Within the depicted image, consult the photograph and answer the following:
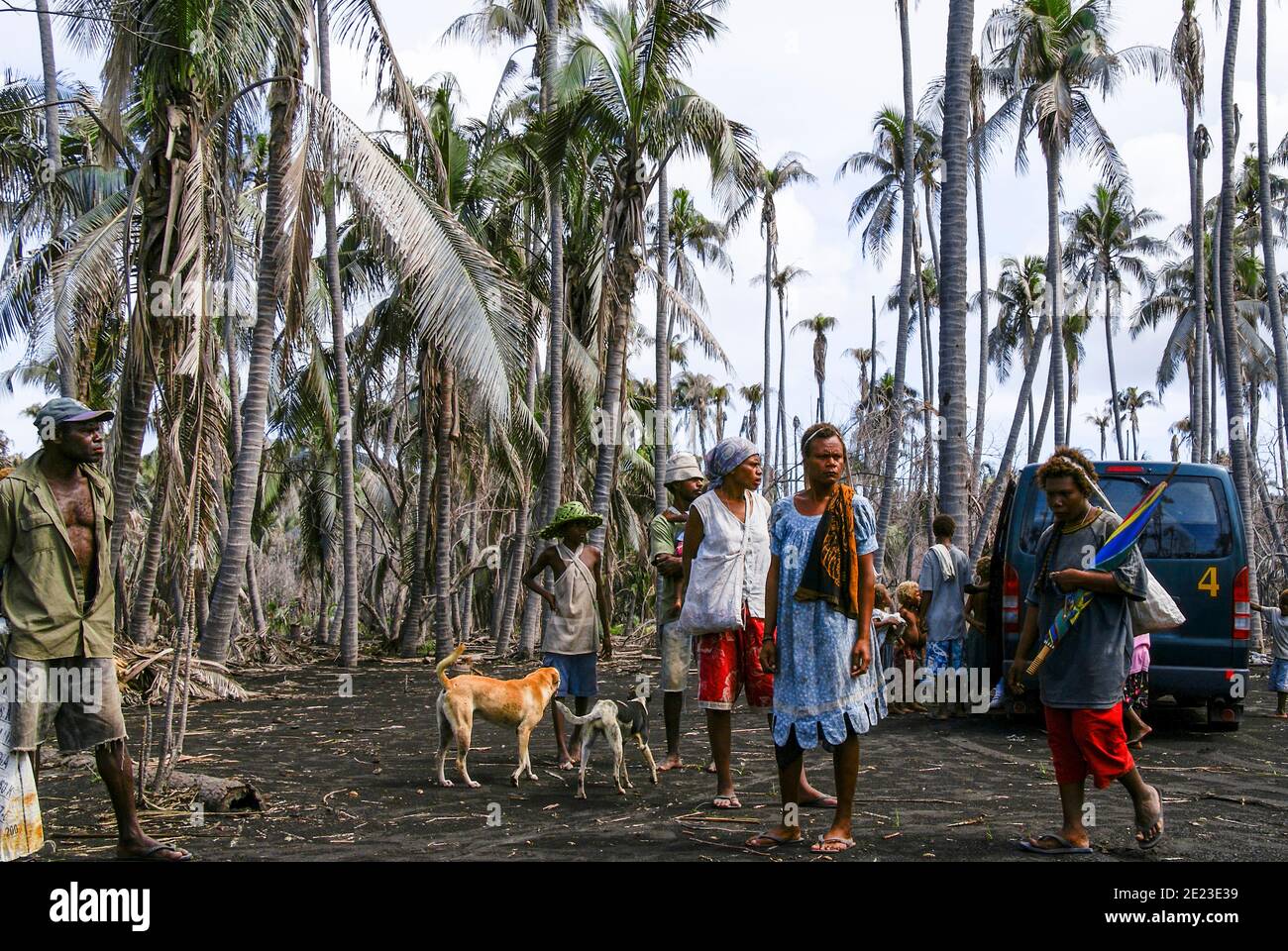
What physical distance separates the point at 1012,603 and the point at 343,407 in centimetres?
1280

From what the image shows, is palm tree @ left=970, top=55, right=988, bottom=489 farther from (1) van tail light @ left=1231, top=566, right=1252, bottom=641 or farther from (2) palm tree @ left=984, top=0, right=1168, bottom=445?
(1) van tail light @ left=1231, top=566, right=1252, bottom=641

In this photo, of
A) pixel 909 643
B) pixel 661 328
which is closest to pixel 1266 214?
pixel 661 328

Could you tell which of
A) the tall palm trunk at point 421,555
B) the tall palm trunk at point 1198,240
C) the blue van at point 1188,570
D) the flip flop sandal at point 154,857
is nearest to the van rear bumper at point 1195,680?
the blue van at point 1188,570

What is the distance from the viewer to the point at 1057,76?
2591 cm

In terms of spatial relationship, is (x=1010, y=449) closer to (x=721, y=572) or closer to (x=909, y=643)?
(x=909, y=643)

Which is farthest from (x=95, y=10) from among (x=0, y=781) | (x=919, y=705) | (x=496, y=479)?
(x=496, y=479)

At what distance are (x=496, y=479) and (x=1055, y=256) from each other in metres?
14.9

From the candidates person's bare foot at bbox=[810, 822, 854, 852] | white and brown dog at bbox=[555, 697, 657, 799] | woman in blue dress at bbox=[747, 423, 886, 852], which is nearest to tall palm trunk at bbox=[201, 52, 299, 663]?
white and brown dog at bbox=[555, 697, 657, 799]

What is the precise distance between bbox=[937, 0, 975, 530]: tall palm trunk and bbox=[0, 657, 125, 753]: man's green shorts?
337 inches

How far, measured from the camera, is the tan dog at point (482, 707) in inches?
286

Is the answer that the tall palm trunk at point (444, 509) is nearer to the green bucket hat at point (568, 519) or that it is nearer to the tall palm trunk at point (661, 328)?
the tall palm trunk at point (661, 328)

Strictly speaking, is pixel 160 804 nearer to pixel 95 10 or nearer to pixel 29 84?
pixel 95 10

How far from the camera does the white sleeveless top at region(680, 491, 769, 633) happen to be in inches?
250

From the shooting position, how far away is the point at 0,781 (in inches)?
186
